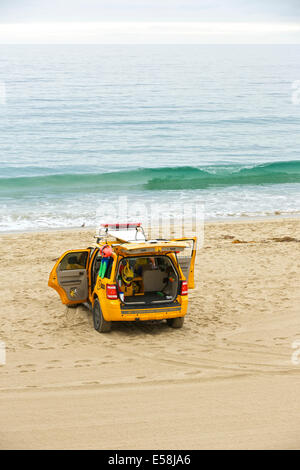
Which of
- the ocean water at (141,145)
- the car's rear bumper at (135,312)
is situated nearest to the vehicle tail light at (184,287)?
the car's rear bumper at (135,312)

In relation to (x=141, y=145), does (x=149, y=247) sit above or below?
below

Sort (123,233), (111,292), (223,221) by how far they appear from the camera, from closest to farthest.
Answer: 1. (111,292)
2. (123,233)
3. (223,221)

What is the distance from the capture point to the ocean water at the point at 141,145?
25.1 meters

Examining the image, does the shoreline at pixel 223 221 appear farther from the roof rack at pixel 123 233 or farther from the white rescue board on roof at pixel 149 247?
the white rescue board on roof at pixel 149 247

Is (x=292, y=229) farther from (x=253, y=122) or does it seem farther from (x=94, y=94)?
(x=94, y=94)

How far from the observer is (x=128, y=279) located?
10.1m

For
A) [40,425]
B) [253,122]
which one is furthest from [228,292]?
[253,122]

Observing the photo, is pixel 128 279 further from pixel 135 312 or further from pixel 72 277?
pixel 72 277

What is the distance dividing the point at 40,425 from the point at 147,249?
3.55 meters

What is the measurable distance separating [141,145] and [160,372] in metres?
32.2

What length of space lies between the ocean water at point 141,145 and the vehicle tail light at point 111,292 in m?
11.2

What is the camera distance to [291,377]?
796cm

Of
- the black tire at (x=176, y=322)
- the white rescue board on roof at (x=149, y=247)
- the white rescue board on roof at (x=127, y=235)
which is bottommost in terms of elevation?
the black tire at (x=176, y=322)

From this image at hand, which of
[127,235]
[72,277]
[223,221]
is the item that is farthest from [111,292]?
[223,221]
